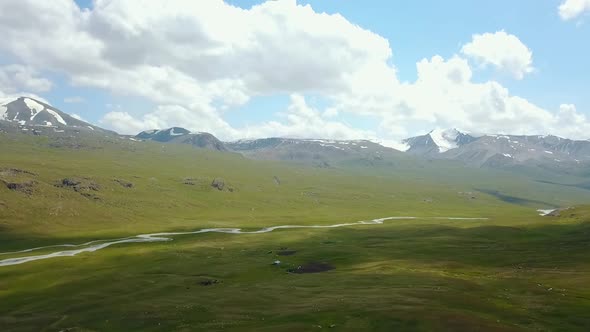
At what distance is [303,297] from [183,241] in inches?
4479

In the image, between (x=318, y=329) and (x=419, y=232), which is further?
(x=419, y=232)

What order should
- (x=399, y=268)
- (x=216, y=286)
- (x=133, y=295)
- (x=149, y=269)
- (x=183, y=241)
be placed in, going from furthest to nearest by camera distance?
(x=183, y=241)
(x=149, y=269)
(x=399, y=268)
(x=216, y=286)
(x=133, y=295)

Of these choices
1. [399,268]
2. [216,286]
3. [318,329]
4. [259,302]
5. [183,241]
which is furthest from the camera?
[183,241]

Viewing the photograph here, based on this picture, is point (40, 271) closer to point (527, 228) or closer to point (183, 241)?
point (183, 241)

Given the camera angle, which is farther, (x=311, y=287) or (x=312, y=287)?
(x=311, y=287)

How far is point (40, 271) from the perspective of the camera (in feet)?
390

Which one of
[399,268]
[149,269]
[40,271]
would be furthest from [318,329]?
[40,271]

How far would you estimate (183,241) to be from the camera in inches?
7023

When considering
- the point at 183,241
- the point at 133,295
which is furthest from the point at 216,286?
the point at 183,241

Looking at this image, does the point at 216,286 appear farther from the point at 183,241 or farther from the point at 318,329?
the point at 183,241

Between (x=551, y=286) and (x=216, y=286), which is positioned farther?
(x=216, y=286)

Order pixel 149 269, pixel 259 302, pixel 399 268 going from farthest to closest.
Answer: pixel 149 269 → pixel 399 268 → pixel 259 302

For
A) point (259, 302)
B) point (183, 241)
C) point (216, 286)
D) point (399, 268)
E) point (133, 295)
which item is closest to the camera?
point (259, 302)

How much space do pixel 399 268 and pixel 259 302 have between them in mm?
41024
